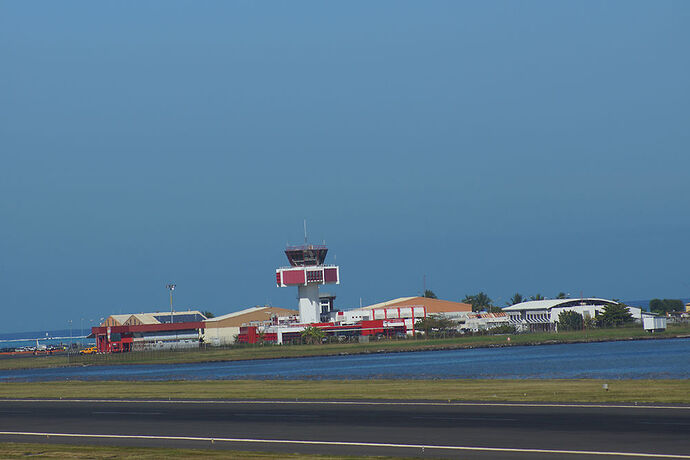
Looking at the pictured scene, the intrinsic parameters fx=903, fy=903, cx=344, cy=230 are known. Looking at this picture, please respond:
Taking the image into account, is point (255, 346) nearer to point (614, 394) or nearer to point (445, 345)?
point (445, 345)

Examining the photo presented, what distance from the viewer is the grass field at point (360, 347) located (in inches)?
5817

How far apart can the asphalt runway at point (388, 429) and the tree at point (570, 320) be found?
137195 millimetres

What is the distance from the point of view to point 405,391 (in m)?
54.9

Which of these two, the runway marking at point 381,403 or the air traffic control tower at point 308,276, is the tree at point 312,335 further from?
the runway marking at point 381,403

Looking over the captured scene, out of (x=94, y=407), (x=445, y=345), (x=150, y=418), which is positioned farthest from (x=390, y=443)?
(x=445, y=345)


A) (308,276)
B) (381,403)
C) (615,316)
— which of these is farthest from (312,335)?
(381,403)

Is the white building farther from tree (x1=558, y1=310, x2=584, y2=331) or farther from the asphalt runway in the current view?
the asphalt runway

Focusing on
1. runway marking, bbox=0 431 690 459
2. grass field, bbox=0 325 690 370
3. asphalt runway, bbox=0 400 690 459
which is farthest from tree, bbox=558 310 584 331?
runway marking, bbox=0 431 690 459

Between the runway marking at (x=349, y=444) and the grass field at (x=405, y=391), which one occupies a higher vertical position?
the grass field at (x=405, y=391)

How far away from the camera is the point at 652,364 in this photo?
8025 centimetres

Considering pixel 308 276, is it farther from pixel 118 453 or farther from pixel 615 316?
pixel 118 453

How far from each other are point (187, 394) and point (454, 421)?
27410 millimetres

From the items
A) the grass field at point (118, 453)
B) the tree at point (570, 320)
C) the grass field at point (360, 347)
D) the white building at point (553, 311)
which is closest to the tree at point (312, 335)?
the grass field at point (360, 347)

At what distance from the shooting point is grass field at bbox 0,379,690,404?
46.5 metres
